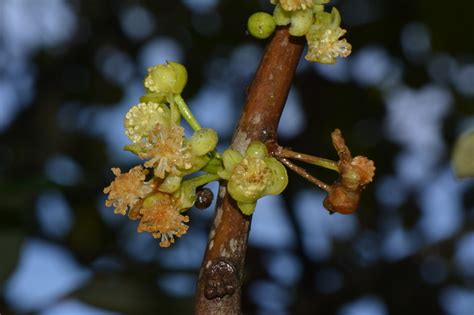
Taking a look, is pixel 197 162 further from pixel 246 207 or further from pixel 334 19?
pixel 334 19

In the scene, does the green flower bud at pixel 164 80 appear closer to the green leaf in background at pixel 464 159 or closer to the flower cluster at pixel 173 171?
the flower cluster at pixel 173 171

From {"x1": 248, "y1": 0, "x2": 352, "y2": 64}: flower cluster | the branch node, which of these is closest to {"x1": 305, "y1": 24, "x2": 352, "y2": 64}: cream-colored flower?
{"x1": 248, "y1": 0, "x2": 352, "y2": 64}: flower cluster

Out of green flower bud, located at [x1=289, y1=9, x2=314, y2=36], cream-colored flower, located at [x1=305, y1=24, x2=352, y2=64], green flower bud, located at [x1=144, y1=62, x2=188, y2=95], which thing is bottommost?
green flower bud, located at [x1=144, y1=62, x2=188, y2=95]

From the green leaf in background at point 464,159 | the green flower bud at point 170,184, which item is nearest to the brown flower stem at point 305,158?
the green flower bud at point 170,184

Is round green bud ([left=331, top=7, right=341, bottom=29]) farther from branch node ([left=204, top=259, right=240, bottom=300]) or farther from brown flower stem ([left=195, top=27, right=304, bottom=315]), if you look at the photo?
branch node ([left=204, top=259, right=240, bottom=300])

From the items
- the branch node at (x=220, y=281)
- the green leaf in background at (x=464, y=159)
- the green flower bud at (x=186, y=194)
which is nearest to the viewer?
the branch node at (x=220, y=281)

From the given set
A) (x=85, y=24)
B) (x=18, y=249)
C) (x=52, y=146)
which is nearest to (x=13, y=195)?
Result: (x=18, y=249)

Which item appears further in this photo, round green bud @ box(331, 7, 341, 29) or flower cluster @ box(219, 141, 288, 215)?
round green bud @ box(331, 7, 341, 29)
